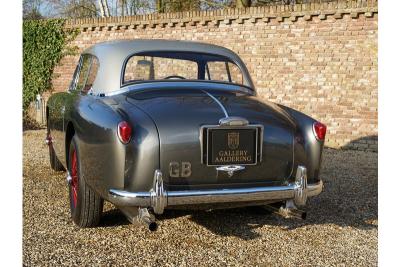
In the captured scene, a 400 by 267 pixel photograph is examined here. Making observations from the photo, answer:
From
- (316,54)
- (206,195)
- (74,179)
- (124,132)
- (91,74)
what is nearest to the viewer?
(124,132)

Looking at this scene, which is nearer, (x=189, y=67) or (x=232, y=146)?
(x=232, y=146)

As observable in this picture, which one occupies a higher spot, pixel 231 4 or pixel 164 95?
pixel 231 4

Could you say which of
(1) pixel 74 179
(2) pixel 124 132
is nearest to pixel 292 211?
(2) pixel 124 132

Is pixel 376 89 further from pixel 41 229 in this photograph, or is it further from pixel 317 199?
pixel 41 229

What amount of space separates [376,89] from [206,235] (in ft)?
20.6

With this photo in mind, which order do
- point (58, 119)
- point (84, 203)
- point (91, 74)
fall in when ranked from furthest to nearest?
point (58, 119)
point (91, 74)
point (84, 203)

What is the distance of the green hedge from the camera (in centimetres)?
1266

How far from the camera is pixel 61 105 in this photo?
487 cm

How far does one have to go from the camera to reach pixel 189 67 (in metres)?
4.53

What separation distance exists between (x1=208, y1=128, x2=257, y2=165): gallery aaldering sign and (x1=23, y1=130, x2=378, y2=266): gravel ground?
2.39ft

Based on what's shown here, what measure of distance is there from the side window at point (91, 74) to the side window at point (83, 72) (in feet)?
0.35

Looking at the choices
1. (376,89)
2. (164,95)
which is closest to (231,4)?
(376,89)

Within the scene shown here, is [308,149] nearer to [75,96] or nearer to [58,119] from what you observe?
[75,96]

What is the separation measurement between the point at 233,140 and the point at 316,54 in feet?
21.5
